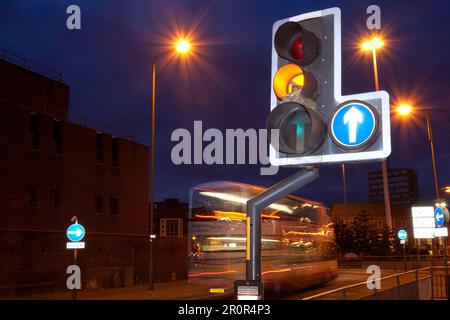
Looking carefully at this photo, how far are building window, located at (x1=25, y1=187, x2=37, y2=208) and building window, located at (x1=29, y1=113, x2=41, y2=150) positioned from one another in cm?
247

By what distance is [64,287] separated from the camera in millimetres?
28578

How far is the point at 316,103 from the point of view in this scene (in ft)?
13.1

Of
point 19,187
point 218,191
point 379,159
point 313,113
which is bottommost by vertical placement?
point 379,159


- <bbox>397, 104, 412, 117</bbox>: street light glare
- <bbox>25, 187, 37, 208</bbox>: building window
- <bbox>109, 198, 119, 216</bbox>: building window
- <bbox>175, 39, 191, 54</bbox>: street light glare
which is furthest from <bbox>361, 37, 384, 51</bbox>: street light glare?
<bbox>25, 187, 37, 208</bbox>: building window

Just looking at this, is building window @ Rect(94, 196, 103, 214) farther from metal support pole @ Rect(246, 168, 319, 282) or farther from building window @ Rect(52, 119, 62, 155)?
metal support pole @ Rect(246, 168, 319, 282)

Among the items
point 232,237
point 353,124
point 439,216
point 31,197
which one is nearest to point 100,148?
point 31,197

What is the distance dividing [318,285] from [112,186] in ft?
62.6

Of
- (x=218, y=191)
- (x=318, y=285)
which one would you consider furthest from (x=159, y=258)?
(x=218, y=191)

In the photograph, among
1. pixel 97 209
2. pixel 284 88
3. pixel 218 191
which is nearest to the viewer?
pixel 284 88

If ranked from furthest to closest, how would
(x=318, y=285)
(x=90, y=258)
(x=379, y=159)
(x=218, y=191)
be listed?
(x=90, y=258)
(x=318, y=285)
(x=218, y=191)
(x=379, y=159)

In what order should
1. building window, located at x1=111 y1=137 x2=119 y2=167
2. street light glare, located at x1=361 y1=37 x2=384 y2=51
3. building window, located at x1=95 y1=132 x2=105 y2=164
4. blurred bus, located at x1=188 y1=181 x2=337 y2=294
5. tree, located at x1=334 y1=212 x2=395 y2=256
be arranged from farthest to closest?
1. tree, located at x1=334 y1=212 x2=395 y2=256
2. building window, located at x1=111 y1=137 x2=119 y2=167
3. building window, located at x1=95 y1=132 x2=105 y2=164
4. street light glare, located at x1=361 y1=37 x2=384 y2=51
5. blurred bus, located at x1=188 y1=181 x2=337 y2=294

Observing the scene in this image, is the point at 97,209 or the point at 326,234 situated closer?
the point at 326,234

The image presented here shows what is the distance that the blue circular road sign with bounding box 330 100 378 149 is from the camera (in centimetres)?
369
